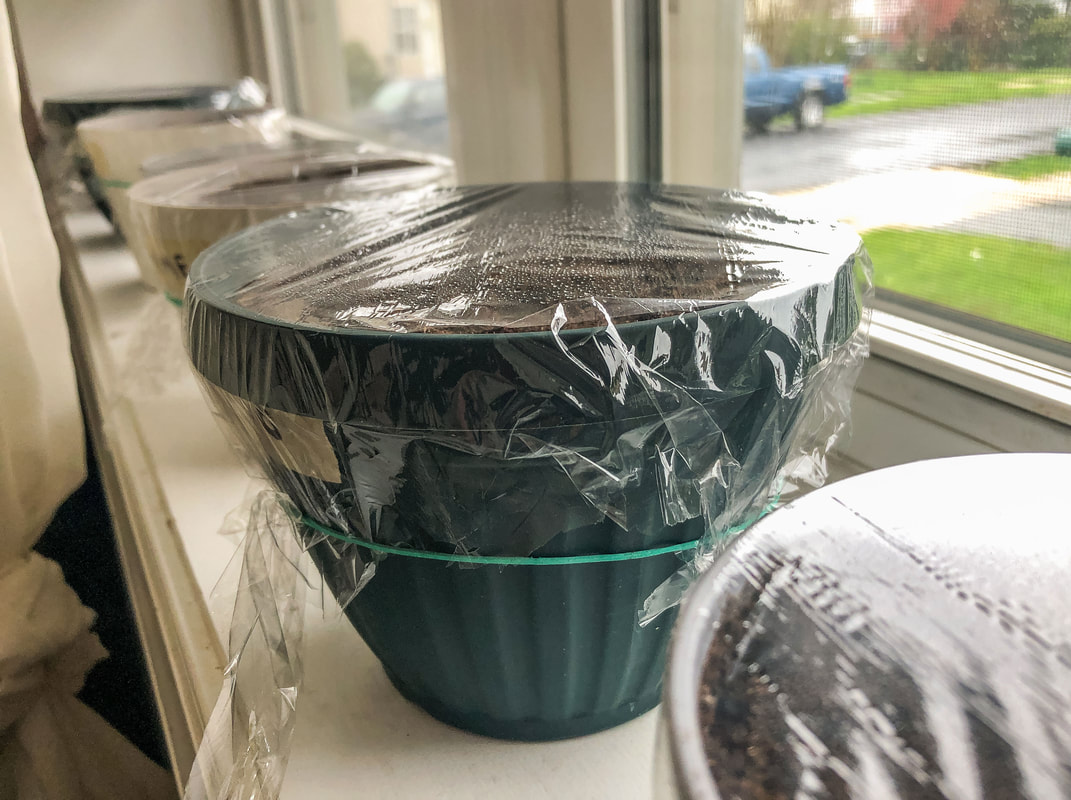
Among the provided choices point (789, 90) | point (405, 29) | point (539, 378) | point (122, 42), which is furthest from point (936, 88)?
point (122, 42)

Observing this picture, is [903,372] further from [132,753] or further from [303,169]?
[132,753]

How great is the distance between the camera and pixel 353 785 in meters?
0.32

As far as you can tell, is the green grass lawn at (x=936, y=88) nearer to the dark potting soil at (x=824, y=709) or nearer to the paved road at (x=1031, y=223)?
the paved road at (x=1031, y=223)

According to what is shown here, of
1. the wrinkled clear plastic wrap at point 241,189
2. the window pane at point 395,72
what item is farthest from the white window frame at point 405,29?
the wrinkled clear plastic wrap at point 241,189

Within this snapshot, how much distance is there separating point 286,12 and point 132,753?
1.19 m

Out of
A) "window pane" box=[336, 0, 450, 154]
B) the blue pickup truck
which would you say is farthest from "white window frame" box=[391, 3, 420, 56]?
the blue pickup truck

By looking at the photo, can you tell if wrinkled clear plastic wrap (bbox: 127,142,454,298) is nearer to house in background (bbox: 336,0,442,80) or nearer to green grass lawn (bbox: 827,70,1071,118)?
green grass lawn (bbox: 827,70,1071,118)

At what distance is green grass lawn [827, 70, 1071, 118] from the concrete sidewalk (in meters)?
0.04

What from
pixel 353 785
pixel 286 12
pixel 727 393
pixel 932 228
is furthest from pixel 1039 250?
pixel 286 12

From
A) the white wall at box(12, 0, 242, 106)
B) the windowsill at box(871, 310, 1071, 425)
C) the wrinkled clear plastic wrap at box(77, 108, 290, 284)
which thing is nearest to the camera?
the windowsill at box(871, 310, 1071, 425)

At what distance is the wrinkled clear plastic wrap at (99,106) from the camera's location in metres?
0.98

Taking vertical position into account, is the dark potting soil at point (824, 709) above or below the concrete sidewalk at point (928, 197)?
below

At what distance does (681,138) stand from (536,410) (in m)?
0.45

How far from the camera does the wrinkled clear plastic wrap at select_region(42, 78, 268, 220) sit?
976 mm
